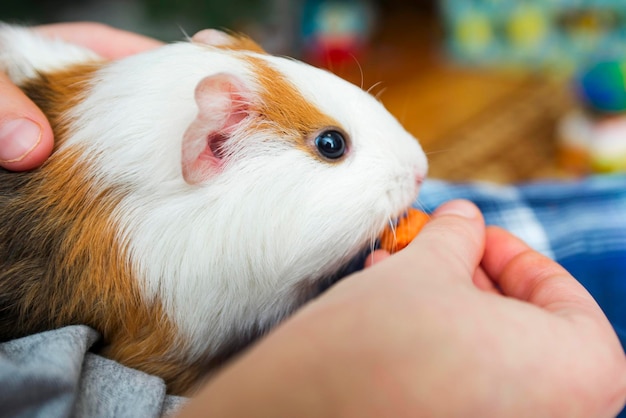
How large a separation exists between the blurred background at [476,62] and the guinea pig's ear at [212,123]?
1.44m

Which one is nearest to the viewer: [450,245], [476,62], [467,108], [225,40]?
[450,245]

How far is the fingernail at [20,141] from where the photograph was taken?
2.06ft

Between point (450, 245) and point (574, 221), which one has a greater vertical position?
point (450, 245)

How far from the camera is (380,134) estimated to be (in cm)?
70

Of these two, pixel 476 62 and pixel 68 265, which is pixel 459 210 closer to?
pixel 68 265

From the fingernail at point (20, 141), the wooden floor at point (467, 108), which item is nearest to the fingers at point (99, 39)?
the fingernail at point (20, 141)

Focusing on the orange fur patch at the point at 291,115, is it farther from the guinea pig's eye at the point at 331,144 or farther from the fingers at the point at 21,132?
the fingers at the point at 21,132

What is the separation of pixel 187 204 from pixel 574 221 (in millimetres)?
689

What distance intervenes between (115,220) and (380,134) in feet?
1.04

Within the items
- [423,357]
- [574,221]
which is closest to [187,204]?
[423,357]

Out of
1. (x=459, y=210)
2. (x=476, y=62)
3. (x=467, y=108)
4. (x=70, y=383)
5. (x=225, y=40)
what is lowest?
(x=467, y=108)

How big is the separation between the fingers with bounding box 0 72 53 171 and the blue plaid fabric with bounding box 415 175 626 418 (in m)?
0.50

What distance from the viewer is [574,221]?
3.30 ft

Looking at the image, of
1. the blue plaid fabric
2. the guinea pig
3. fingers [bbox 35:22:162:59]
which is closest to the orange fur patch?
the guinea pig
